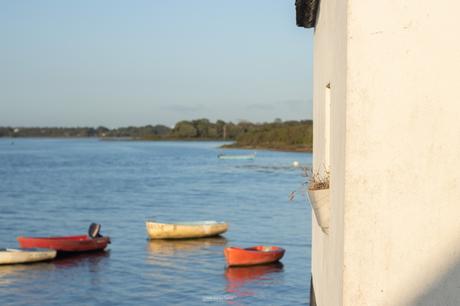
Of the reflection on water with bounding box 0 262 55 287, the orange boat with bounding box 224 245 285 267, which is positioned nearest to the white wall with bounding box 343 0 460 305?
the reflection on water with bounding box 0 262 55 287

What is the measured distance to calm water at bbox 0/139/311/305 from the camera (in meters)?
23.1

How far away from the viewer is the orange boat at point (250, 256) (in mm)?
26734

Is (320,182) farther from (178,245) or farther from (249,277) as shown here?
(178,245)

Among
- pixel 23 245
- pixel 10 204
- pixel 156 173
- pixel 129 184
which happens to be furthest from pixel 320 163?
pixel 156 173

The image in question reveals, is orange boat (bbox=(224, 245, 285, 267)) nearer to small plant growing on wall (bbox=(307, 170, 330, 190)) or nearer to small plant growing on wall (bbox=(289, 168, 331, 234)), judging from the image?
small plant growing on wall (bbox=(307, 170, 330, 190))

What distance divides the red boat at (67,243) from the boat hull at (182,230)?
3452 millimetres

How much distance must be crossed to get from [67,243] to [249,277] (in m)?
8.80

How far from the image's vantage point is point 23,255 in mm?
28125

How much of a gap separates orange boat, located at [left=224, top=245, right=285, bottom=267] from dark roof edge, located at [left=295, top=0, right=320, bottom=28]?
1720 centimetres

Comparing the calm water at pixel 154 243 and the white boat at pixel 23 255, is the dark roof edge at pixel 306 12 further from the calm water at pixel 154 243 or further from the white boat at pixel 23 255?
the white boat at pixel 23 255

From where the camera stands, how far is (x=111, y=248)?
3247 centimetres

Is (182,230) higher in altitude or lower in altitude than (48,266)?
higher

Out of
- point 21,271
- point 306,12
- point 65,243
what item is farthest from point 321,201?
point 65,243

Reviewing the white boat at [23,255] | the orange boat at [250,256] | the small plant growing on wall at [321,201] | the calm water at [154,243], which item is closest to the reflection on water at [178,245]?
the calm water at [154,243]
